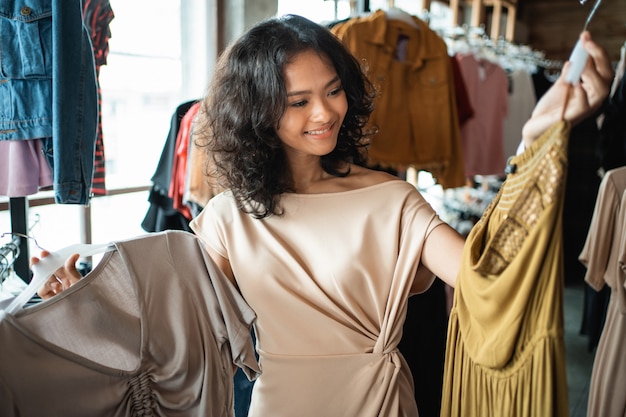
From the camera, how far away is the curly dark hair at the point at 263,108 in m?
1.28

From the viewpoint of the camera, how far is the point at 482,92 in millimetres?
3691

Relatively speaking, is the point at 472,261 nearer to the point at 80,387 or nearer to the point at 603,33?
the point at 80,387

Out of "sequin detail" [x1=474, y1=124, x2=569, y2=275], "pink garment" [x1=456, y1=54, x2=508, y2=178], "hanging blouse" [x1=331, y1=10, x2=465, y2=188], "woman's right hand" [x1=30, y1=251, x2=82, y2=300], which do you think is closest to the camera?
"sequin detail" [x1=474, y1=124, x2=569, y2=275]

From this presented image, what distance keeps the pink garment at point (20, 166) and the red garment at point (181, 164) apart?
73cm

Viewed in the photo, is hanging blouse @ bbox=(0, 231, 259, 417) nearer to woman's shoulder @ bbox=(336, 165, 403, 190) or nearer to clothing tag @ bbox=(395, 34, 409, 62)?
woman's shoulder @ bbox=(336, 165, 403, 190)

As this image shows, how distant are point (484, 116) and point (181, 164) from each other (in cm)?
219

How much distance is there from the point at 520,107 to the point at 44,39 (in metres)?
3.60

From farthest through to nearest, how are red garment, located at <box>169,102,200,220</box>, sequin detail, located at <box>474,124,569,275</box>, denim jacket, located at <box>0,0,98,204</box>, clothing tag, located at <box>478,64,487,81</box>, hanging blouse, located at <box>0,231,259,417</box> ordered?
clothing tag, located at <box>478,64,487,81</box> → red garment, located at <box>169,102,200,220</box> → denim jacket, located at <box>0,0,98,204</box> → hanging blouse, located at <box>0,231,259,417</box> → sequin detail, located at <box>474,124,569,275</box>

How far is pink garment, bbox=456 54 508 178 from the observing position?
11.5 feet

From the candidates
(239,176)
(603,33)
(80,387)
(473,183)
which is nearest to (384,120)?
(239,176)

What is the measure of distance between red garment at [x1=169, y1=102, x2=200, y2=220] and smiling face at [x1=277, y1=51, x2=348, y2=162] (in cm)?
112

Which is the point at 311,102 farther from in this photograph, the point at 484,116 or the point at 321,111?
the point at 484,116

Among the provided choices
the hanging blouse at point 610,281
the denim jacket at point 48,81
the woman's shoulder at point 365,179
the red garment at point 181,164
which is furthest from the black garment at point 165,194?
the hanging blouse at point 610,281

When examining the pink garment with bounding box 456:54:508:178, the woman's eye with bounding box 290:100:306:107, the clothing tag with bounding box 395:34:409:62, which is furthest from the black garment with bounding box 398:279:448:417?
the pink garment with bounding box 456:54:508:178
